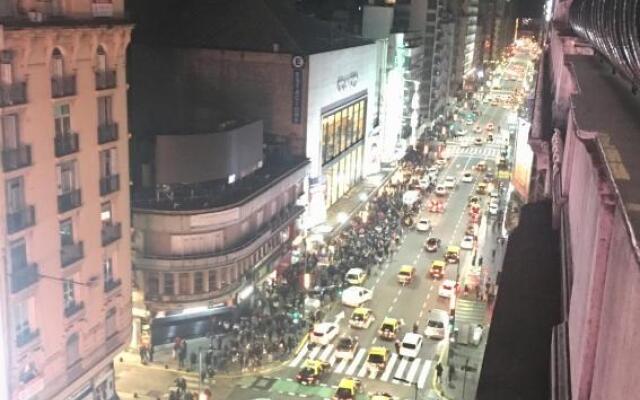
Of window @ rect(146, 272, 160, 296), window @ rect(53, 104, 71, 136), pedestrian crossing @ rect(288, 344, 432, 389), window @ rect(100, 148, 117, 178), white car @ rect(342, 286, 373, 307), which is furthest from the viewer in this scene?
white car @ rect(342, 286, 373, 307)

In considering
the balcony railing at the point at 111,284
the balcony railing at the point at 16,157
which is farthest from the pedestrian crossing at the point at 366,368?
the balcony railing at the point at 16,157

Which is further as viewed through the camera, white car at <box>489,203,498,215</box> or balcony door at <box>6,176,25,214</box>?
white car at <box>489,203,498,215</box>

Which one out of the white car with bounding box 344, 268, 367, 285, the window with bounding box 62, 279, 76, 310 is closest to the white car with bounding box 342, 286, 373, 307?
the white car with bounding box 344, 268, 367, 285

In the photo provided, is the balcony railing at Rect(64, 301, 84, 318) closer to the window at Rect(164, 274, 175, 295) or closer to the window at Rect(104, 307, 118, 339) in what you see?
the window at Rect(104, 307, 118, 339)

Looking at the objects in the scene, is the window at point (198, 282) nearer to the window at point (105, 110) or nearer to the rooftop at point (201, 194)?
the rooftop at point (201, 194)

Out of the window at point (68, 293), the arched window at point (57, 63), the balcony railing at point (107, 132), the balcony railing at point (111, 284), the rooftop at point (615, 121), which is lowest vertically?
the balcony railing at point (111, 284)

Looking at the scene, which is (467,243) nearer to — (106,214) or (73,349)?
(106,214)
